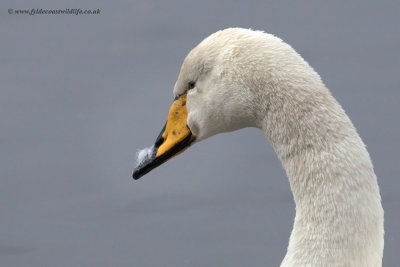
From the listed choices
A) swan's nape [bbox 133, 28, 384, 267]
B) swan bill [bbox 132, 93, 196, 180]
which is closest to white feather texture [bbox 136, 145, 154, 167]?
swan bill [bbox 132, 93, 196, 180]

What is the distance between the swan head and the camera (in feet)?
13.6

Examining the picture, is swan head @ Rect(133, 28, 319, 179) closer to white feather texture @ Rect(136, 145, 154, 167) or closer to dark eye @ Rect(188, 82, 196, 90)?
dark eye @ Rect(188, 82, 196, 90)

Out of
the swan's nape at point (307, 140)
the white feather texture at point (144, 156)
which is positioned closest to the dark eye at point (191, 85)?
the swan's nape at point (307, 140)

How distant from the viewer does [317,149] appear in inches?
161

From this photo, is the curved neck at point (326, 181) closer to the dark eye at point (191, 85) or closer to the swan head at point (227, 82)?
the swan head at point (227, 82)

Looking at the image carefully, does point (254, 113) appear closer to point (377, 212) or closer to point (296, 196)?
point (296, 196)

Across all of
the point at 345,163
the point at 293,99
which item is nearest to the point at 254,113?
the point at 293,99

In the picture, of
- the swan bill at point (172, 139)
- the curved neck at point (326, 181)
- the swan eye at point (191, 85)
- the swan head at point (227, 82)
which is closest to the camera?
the curved neck at point (326, 181)

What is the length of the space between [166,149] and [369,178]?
1398mm

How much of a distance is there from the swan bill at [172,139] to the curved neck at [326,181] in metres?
0.73

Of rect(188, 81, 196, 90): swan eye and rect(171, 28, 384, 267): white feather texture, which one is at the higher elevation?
rect(188, 81, 196, 90): swan eye

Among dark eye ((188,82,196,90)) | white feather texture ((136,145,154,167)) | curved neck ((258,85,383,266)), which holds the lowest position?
curved neck ((258,85,383,266))

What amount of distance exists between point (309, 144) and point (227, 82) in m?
0.56

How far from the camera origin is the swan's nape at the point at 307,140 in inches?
157
